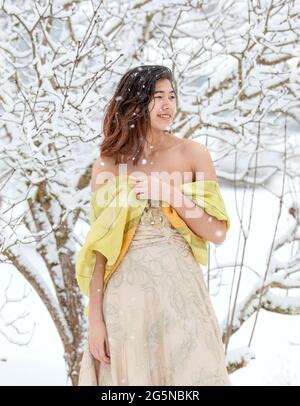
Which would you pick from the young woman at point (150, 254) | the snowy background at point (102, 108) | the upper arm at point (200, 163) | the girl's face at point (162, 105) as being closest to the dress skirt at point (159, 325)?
the young woman at point (150, 254)

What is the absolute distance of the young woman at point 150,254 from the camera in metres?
2.16

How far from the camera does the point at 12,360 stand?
324 inches

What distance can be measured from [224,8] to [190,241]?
3.12 meters

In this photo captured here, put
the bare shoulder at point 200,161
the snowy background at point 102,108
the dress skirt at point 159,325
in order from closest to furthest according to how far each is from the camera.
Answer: the dress skirt at point 159,325, the bare shoulder at point 200,161, the snowy background at point 102,108

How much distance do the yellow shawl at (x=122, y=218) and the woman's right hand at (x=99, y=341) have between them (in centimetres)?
13

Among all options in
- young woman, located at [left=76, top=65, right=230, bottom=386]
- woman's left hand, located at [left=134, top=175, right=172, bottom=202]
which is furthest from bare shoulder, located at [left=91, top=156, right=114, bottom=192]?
woman's left hand, located at [left=134, top=175, right=172, bottom=202]

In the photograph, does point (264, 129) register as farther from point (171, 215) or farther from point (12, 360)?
point (12, 360)

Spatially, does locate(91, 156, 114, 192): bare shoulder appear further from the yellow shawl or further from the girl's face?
the girl's face

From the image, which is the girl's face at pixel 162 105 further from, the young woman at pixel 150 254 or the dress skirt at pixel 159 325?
the dress skirt at pixel 159 325

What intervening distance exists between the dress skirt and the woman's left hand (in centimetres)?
14

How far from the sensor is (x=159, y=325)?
2.17 meters

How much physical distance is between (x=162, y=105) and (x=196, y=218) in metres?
0.38
